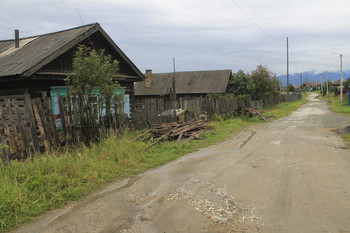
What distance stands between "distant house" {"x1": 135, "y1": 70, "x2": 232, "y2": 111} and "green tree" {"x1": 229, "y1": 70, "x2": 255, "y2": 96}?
Result: 0.83 metres

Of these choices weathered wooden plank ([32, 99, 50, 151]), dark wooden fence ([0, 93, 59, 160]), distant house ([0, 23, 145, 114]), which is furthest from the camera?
distant house ([0, 23, 145, 114])

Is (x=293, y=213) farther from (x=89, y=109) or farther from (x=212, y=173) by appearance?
(x=89, y=109)

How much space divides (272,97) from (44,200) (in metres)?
39.0

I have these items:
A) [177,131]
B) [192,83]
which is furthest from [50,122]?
[192,83]

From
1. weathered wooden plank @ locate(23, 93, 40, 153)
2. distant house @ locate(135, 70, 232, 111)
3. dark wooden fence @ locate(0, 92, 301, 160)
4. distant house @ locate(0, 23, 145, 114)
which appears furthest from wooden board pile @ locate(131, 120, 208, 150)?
distant house @ locate(135, 70, 232, 111)

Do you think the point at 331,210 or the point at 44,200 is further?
the point at 44,200

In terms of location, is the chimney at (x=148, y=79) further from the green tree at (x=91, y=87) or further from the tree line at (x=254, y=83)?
the green tree at (x=91, y=87)

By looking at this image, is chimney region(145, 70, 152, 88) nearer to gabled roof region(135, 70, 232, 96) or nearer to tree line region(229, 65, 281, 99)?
gabled roof region(135, 70, 232, 96)

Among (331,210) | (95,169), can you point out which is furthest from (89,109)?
(331,210)

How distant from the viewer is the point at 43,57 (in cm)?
Answer: 1027

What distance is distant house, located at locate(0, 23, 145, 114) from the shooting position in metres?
A: 10.2

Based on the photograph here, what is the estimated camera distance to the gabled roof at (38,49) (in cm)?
1006

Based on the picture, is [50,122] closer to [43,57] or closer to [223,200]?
[43,57]

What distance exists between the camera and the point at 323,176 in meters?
6.01
